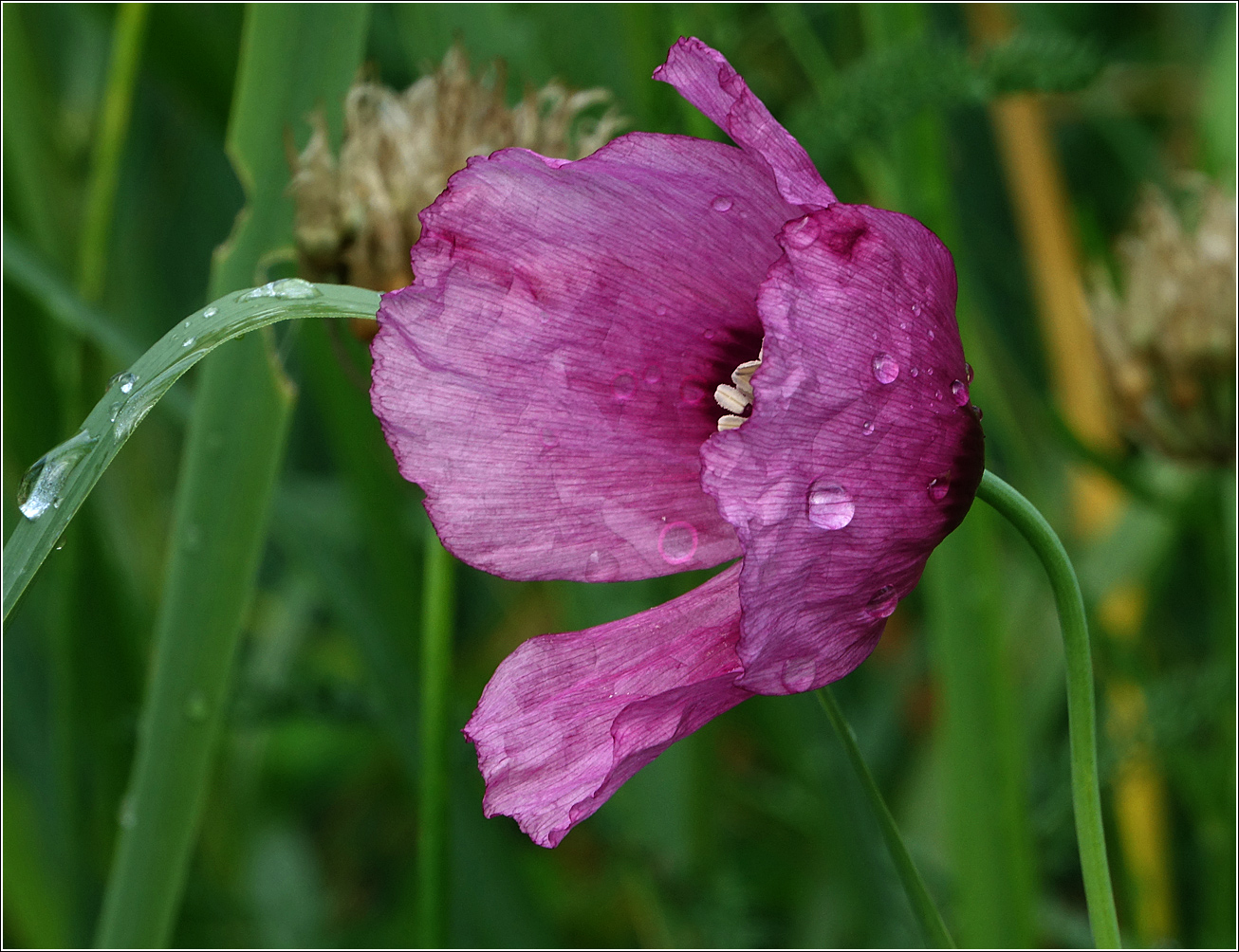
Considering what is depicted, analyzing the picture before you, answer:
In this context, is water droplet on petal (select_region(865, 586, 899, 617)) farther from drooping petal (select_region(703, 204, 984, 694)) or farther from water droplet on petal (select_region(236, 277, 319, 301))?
water droplet on petal (select_region(236, 277, 319, 301))

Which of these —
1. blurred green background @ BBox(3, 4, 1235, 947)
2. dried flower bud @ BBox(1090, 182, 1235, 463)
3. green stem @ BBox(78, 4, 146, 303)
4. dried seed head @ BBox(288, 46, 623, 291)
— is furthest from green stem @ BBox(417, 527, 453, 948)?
dried flower bud @ BBox(1090, 182, 1235, 463)

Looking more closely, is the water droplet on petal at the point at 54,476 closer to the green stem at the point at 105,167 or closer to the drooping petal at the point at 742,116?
the drooping petal at the point at 742,116

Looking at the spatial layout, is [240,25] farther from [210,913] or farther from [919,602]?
[919,602]

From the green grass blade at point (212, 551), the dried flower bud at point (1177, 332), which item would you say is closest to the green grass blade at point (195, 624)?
the green grass blade at point (212, 551)

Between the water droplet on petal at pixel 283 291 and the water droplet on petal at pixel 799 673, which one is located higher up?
the water droplet on petal at pixel 283 291

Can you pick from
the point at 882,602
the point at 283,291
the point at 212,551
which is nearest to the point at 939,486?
the point at 882,602
